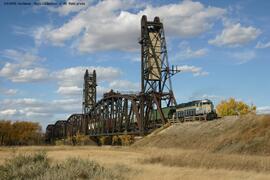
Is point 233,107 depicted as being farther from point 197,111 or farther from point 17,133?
point 17,133

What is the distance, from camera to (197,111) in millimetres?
57531

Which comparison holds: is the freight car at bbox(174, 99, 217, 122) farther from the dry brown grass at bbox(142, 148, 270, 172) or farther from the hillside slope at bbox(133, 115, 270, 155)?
the dry brown grass at bbox(142, 148, 270, 172)

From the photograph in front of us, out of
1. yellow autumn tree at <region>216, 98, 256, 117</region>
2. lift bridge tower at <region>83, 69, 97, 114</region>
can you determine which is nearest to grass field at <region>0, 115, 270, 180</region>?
yellow autumn tree at <region>216, 98, 256, 117</region>

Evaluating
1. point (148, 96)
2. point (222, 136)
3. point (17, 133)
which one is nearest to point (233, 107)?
point (148, 96)

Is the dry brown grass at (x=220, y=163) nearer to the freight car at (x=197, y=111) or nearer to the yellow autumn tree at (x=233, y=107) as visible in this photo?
the freight car at (x=197, y=111)

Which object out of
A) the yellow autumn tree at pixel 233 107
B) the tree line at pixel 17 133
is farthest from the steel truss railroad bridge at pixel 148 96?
the tree line at pixel 17 133

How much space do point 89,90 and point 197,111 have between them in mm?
75916

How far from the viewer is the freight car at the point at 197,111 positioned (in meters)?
55.0

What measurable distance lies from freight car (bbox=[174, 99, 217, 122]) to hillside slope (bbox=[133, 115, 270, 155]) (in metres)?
2.45

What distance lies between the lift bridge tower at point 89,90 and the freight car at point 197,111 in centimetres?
6834

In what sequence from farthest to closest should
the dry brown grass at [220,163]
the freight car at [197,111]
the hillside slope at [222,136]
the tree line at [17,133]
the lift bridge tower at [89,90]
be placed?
the tree line at [17,133]
the lift bridge tower at [89,90]
the freight car at [197,111]
the hillside slope at [222,136]
the dry brown grass at [220,163]

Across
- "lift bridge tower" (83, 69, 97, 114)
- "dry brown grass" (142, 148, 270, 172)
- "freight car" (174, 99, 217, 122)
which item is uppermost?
"lift bridge tower" (83, 69, 97, 114)

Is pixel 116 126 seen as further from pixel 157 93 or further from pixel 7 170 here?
pixel 7 170

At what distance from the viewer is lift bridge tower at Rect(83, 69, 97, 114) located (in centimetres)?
12669
